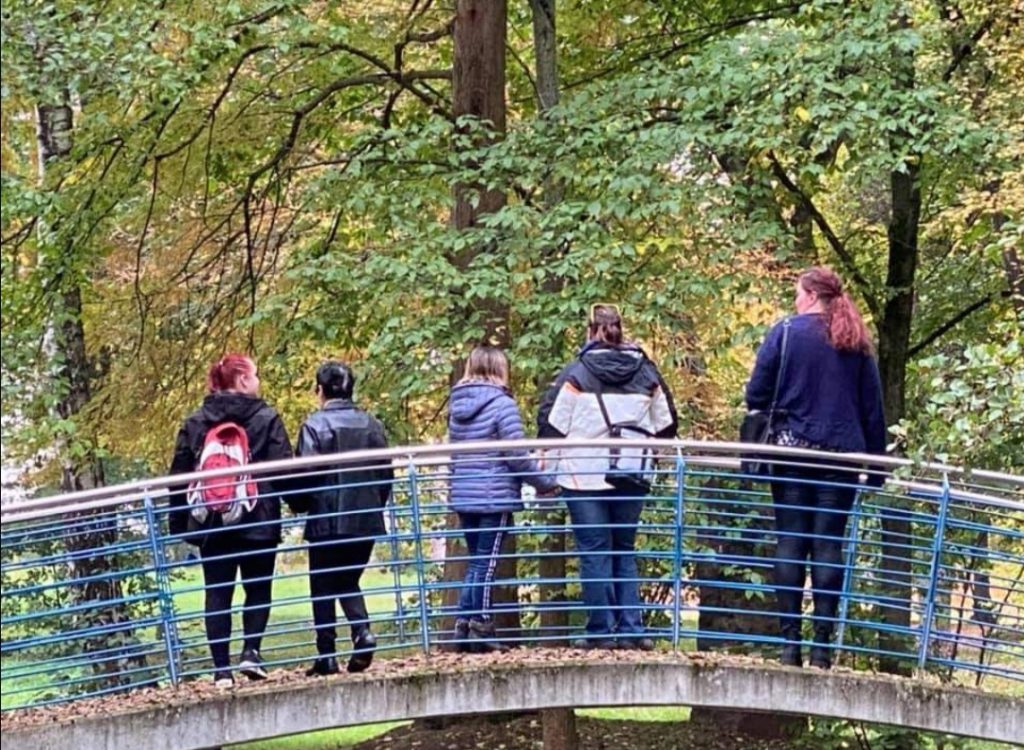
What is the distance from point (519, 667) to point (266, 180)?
639 centimetres

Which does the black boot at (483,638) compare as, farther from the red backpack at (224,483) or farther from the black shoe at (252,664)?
the red backpack at (224,483)

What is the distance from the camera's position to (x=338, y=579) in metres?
6.80

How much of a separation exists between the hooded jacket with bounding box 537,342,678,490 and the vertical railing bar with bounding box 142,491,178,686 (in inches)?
77.0

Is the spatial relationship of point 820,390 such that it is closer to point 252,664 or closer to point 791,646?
point 791,646

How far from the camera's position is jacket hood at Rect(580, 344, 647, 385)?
6809mm

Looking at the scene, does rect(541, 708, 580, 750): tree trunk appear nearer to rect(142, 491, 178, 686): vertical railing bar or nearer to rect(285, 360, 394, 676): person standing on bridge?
rect(285, 360, 394, 676): person standing on bridge

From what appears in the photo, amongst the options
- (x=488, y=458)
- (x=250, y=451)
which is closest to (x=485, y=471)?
(x=488, y=458)

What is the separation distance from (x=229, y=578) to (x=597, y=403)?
1982 mm

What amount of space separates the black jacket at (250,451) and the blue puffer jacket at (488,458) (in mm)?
902

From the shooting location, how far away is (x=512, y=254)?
8930mm

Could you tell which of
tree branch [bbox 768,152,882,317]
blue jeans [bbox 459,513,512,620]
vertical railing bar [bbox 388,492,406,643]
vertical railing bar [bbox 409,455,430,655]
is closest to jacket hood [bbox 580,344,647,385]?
blue jeans [bbox 459,513,512,620]

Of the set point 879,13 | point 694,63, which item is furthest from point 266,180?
point 879,13

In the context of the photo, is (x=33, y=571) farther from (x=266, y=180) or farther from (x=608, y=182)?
(x=608, y=182)

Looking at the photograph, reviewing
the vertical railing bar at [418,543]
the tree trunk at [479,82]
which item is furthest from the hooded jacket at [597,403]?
the tree trunk at [479,82]
